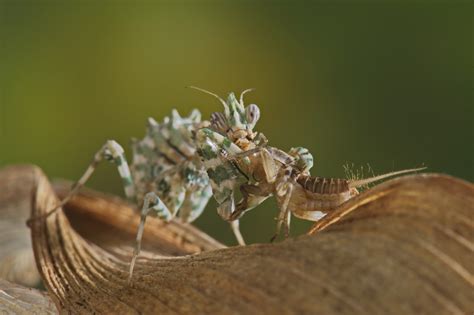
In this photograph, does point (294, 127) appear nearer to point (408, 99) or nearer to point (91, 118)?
point (408, 99)

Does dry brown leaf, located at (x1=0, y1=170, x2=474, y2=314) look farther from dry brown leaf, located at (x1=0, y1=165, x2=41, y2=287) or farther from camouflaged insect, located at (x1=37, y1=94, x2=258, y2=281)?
camouflaged insect, located at (x1=37, y1=94, x2=258, y2=281)

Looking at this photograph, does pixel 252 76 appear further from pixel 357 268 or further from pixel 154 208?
pixel 357 268

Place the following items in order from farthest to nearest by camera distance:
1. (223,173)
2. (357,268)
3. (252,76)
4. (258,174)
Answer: (252,76)
(223,173)
(258,174)
(357,268)

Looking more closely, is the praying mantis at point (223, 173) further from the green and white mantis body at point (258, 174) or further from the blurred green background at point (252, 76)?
the blurred green background at point (252, 76)

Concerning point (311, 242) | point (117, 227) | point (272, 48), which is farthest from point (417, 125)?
point (311, 242)

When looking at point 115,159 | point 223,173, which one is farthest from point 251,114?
point 115,159

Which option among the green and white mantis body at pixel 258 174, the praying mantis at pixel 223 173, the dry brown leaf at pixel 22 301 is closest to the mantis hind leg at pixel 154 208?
the praying mantis at pixel 223 173

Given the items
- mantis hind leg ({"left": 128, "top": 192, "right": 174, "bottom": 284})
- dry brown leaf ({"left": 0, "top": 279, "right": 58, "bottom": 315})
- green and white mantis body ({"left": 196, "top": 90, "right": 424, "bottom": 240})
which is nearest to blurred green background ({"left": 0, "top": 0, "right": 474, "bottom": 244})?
mantis hind leg ({"left": 128, "top": 192, "right": 174, "bottom": 284})
